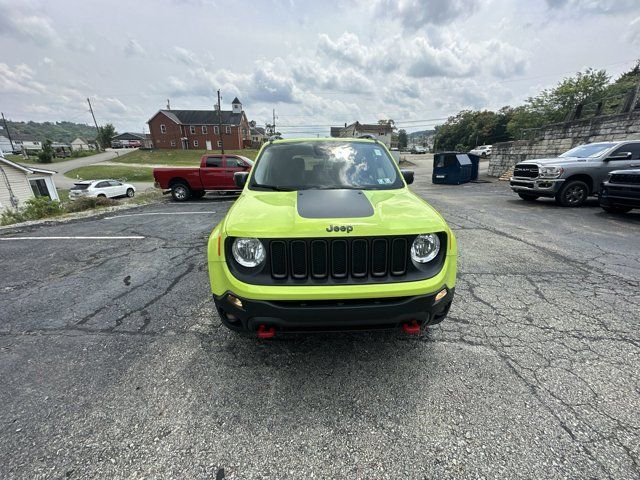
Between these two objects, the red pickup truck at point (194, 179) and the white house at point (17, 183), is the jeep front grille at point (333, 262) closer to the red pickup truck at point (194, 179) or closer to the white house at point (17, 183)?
the red pickup truck at point (194, 179)

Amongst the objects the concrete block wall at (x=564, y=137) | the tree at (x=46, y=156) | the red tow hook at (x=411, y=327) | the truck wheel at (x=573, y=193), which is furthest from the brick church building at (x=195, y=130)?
the red tow hook at (x=411, y=327)

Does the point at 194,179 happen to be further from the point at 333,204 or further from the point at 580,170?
the point at 580,170

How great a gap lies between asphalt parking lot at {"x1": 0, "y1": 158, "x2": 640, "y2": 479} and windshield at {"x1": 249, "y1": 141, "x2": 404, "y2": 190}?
1.54m

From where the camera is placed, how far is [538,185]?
9023 millimetres

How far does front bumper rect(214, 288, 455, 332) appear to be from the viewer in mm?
1978

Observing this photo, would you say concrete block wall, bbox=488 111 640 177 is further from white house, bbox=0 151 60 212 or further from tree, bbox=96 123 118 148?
tree, bbox=96 123 118 148

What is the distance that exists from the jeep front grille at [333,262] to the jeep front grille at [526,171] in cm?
952

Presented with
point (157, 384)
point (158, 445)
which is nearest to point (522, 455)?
point (158, 445)

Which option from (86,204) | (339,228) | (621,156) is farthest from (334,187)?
(86,204)

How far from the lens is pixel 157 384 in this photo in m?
2.26

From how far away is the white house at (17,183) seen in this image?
2531 cm

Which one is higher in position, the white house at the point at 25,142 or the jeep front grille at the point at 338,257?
the white house at the point at 25,142

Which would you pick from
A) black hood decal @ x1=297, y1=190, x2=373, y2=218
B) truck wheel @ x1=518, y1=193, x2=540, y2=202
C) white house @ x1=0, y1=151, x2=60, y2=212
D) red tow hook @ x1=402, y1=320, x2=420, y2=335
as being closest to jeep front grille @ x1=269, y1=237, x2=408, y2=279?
black hood decal @ x1=297, y1=190, x2=373, y2=218

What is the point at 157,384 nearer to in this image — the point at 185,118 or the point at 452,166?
the point at 452,166
